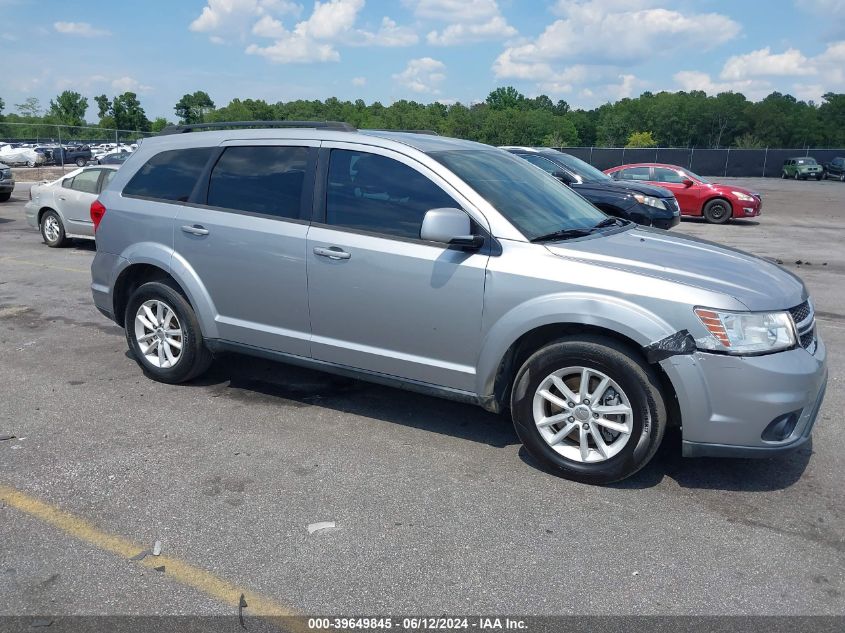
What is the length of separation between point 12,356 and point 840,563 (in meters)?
6.35

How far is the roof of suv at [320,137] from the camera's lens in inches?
190

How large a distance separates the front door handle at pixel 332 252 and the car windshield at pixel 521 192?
828 millimetres

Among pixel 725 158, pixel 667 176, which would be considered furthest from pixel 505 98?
pixel 667 176

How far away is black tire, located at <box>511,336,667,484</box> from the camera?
151 inches

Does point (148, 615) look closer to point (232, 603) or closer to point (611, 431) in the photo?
point (232, 603)

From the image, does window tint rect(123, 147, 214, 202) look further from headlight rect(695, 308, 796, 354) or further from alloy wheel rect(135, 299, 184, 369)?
headlight rect(695, 308, 796, 354)

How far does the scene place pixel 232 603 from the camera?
9.84 feet

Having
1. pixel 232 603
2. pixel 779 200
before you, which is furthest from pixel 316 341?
pixel 779 200

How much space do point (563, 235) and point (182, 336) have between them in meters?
2.88

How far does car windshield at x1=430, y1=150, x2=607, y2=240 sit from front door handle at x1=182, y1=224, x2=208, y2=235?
175 cm

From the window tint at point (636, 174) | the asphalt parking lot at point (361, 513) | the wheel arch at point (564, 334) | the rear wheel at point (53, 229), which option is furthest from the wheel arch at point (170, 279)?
the window tint at point (636, 174)

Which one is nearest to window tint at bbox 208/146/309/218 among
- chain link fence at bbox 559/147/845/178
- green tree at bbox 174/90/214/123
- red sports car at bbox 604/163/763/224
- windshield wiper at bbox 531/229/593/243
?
windshield wiper at bbox 531/229/593/243

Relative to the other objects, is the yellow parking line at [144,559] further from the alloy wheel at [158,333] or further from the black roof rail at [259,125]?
the black roof rail at [259,125]

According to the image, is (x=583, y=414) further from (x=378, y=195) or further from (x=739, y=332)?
(x=378, y=195)
